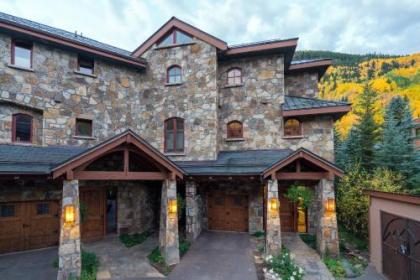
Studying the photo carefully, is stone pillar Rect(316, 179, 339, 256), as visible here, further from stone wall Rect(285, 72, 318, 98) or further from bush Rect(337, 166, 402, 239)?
stone wall Rect(285, 72, 318, 98)

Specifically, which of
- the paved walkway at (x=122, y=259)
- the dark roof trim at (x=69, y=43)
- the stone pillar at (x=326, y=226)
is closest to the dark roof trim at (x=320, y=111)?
the stone pillar at (x=326, y=226)

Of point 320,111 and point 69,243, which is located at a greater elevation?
point 320,111

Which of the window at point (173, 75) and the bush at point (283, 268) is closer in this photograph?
the bush at point (283, 268)

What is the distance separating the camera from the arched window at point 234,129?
1184 centimetres

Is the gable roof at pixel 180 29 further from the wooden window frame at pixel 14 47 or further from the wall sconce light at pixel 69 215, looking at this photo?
the wall sconce light at pixel 69 215

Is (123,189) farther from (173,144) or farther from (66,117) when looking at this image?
(66,117)

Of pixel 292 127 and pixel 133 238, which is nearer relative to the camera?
pixel 133 238

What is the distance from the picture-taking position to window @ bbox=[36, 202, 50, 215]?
9.16 m

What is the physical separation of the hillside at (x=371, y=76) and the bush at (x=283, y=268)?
3278 centimetres

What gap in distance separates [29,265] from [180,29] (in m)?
11.5

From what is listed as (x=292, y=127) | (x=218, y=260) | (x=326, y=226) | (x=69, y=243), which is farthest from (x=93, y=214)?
(x=292, y=127)

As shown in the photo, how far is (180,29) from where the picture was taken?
11.8 meters

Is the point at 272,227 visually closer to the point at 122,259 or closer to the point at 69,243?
the point at 122,259

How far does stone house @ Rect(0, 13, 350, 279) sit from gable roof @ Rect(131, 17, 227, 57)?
5 centimetres
